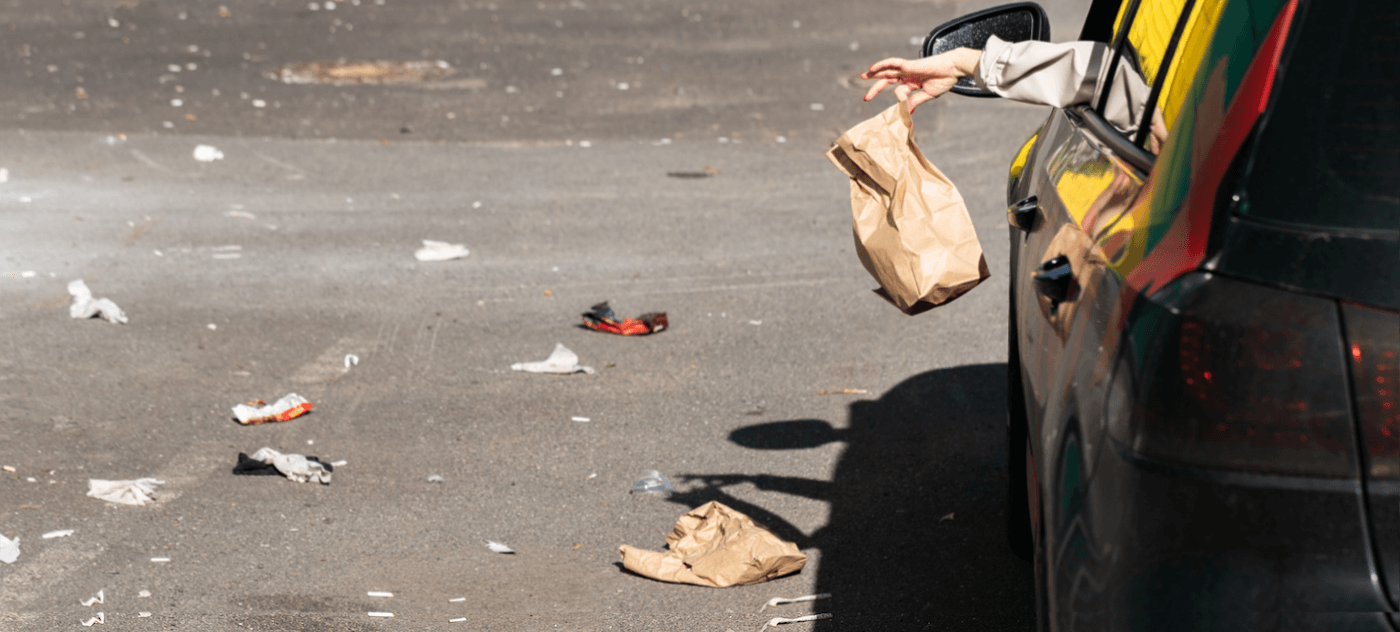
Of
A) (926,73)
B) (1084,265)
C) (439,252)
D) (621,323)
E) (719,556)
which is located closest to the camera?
(1084,265)

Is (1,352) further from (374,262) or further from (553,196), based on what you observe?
(553,196)

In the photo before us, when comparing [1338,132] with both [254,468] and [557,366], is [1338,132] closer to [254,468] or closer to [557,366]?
[254,468]

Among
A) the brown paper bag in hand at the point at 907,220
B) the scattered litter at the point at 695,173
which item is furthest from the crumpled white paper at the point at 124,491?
the scattered litter at the point at 695,173

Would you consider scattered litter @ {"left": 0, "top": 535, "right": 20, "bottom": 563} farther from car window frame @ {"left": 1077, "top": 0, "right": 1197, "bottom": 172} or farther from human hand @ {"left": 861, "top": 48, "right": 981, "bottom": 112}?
car window frame @ {"left": 1077, "top": 0, "right": 1197, "bottom": 172}

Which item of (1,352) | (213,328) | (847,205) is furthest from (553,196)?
(1,352)

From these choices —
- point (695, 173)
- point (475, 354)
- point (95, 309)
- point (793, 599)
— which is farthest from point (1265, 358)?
point (695, 173)

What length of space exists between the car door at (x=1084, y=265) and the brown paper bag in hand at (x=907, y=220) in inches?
11.2

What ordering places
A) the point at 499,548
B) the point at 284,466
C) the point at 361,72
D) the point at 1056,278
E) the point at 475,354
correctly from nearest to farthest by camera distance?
1. the point at 1056,278
2. the point at 499,548
3. the point at 284,466
4. the point at 475,354
5. the point at 361,72

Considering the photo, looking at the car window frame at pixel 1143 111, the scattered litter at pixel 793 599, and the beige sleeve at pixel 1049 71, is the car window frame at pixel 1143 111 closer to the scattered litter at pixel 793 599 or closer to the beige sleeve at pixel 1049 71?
the beige sleeve at pixel 1049 71

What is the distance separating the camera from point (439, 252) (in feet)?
24.7

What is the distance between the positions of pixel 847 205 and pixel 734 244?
1.23 meters

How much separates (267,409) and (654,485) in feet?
6.13

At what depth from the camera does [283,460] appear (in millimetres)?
4797

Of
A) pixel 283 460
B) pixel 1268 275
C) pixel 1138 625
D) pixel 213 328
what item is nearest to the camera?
pixel 1268 275
